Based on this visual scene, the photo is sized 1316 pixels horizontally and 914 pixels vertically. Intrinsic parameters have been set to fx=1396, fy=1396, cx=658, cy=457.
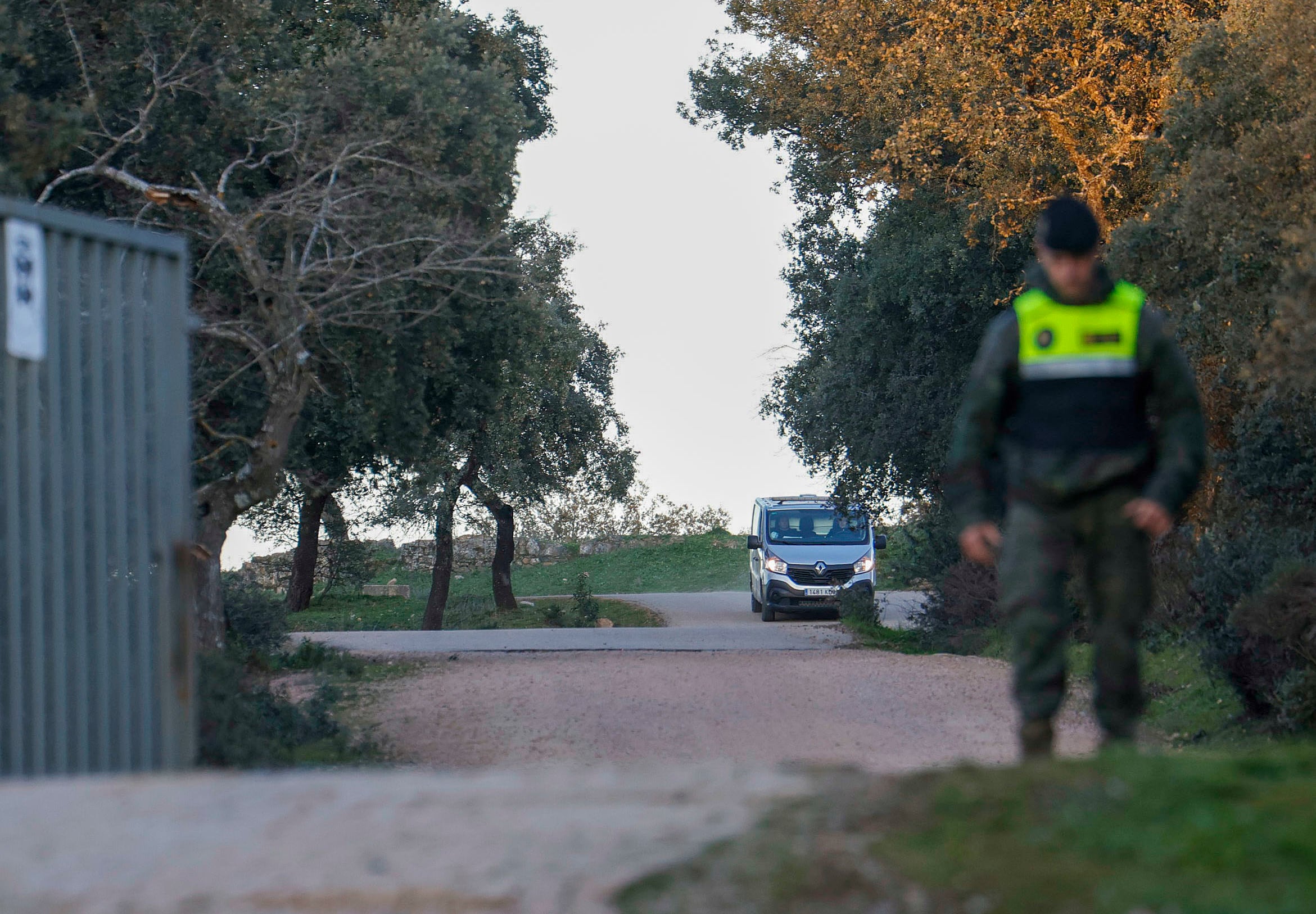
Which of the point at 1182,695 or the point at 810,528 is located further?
the point at 810,528

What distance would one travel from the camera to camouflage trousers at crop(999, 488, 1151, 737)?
452 centimetres

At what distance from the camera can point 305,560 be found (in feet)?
102

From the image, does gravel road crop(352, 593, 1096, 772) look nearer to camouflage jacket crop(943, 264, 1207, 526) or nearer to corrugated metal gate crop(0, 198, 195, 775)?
corrugated metal gate crop(0, 198, 195, 775)

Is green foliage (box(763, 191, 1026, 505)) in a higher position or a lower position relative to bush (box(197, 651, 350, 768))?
higher

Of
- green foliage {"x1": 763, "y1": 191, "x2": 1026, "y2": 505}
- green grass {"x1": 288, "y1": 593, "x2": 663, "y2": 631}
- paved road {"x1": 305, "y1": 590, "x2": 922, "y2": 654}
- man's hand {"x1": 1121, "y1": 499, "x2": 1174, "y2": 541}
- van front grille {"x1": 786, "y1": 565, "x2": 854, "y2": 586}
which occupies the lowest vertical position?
green grass {"x1": 288, "y1": 593, "x2": 663, "y2": 631}

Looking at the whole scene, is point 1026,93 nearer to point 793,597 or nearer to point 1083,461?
point 793,597

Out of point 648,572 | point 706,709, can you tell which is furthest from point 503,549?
point 706,709

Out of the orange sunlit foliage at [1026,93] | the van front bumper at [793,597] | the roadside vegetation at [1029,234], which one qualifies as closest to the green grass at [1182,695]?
the roadside vegetation at [1029,234]

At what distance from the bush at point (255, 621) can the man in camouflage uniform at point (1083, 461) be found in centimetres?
1335

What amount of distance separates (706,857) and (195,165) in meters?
12.2

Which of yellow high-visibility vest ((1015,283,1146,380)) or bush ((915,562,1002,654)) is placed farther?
bush ((915,562,1002,654))

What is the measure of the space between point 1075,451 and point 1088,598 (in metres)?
0.49

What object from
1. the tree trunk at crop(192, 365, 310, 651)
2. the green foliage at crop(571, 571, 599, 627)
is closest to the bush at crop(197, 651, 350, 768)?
the tree trunk at crop(192, 365, 310, 651)

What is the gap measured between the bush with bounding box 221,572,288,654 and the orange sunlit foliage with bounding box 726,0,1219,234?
937 centimetres
